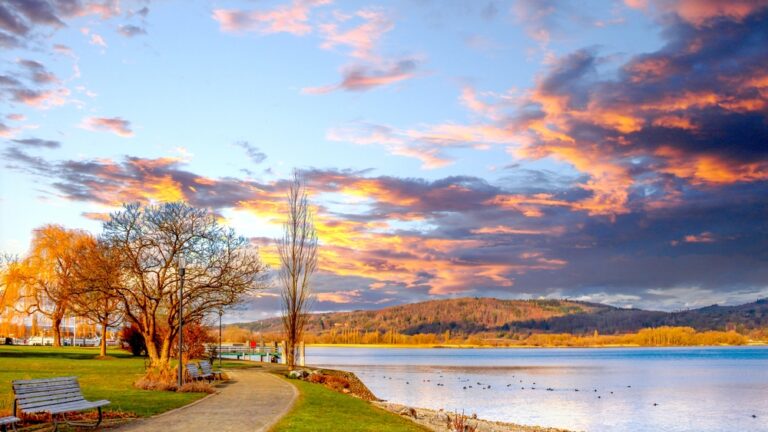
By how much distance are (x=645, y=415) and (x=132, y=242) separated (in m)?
31.7

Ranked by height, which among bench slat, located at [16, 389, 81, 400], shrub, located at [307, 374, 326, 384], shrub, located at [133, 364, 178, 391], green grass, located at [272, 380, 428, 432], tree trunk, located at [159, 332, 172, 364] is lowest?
shrub, located at [307, 374, 326, 384]

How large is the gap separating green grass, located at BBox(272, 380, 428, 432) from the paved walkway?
16.4 inches

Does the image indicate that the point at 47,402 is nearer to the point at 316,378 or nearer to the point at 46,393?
the point at 46,393

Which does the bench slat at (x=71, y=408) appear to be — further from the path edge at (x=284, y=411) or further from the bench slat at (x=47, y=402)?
the path edge at (x=284, y=411)

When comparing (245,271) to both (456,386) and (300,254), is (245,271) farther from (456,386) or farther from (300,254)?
(456,386)

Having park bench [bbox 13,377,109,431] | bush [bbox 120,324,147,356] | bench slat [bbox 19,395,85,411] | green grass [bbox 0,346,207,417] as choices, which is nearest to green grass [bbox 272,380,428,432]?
green grass [bbox 0,346,207,417]

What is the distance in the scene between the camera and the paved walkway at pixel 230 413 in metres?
16.3

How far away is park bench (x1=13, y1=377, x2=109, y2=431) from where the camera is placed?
14.5 meters

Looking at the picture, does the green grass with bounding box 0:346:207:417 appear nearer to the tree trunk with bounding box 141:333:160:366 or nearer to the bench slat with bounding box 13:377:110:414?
the tree trunk with bounding box 141:333:160:366

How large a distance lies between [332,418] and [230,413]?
2.96 metres

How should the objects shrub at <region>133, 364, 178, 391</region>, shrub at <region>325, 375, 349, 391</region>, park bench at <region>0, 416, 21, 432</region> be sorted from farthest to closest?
shrub at <region>325, 375, 349, 391</region> → shrub at <region>133, 364, 178, 391</region> → park bench at <region>0, 416, 21, 432</region>

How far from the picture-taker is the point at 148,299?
115 ft

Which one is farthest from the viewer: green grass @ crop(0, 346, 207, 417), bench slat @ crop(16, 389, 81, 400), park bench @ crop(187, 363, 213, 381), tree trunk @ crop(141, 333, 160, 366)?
tree trunk @ crop(141, 333, 160, 366)

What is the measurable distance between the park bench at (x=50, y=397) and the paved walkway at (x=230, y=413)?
4.13 feet
